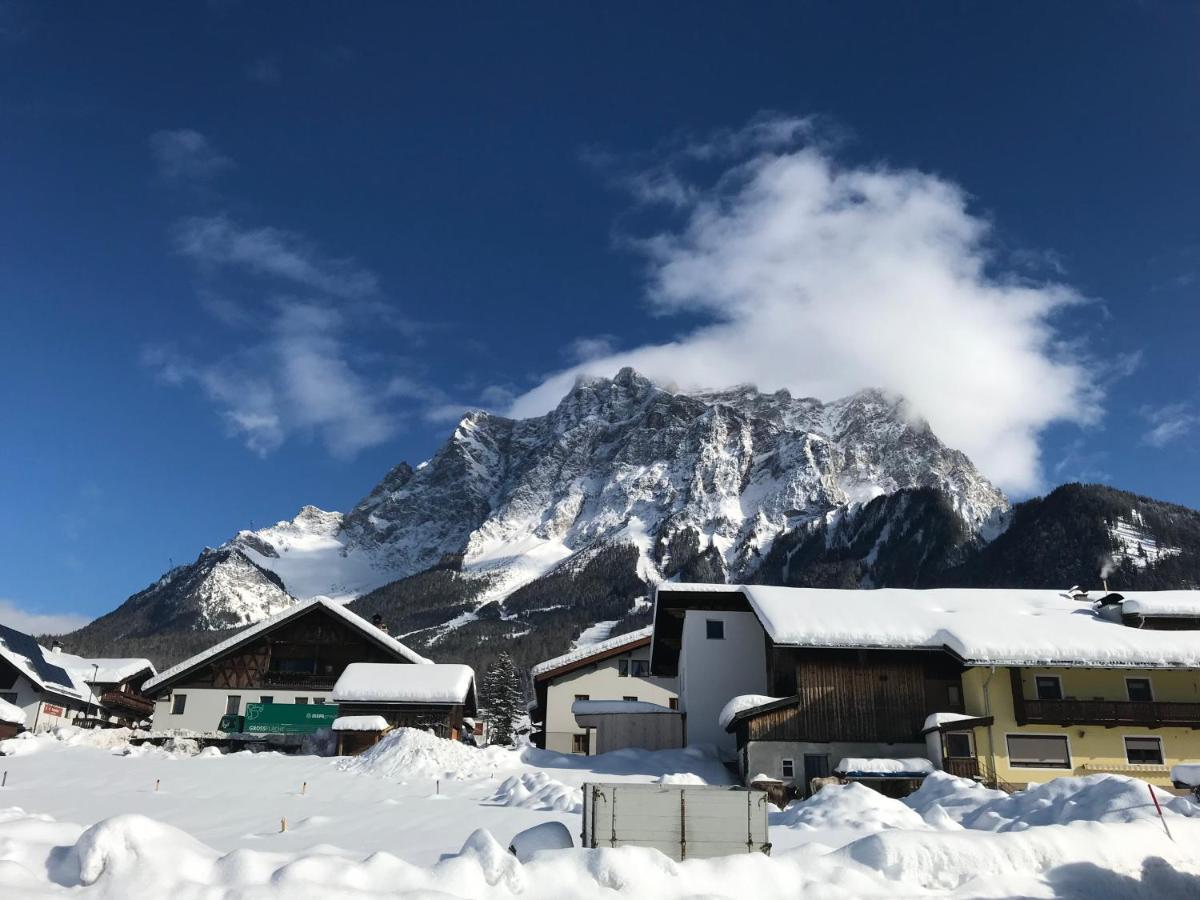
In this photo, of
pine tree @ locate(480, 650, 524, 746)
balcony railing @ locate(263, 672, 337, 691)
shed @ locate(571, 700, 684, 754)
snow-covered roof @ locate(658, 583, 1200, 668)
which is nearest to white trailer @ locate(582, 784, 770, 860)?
snow-covered roof @ locate(658, 583, 1200, 668)

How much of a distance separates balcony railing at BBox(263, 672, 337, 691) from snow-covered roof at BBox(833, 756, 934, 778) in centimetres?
3073

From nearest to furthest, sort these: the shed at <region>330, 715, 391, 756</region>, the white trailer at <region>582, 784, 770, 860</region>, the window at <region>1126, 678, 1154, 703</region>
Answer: the white trailer at <region>582, 784, 770, 860</region> < the window at <region>1126, 678, 1154, 703</region> < the shed at <region>330, 715, 391, 756</region>

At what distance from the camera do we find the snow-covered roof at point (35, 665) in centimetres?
5466


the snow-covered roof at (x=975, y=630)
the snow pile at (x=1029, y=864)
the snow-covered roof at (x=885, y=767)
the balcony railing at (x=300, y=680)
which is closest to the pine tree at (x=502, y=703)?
the balcony railing at (x=300, y=680)

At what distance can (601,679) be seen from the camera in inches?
2074

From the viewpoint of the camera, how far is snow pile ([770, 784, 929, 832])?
19.9m

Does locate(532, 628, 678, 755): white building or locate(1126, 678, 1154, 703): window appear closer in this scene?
locate(1126, 678, 1154, 703): window

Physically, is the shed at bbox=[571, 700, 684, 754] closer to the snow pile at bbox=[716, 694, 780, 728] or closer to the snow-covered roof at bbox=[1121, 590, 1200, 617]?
the snow pile at bbox=[716, 694, 780, 728]

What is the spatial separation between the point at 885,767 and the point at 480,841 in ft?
69.7

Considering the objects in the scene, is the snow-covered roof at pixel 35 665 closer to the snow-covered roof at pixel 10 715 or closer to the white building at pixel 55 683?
the white building at pixel 55 683

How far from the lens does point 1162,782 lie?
A: 32219 mm

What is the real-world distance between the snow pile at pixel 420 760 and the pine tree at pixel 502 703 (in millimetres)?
54525

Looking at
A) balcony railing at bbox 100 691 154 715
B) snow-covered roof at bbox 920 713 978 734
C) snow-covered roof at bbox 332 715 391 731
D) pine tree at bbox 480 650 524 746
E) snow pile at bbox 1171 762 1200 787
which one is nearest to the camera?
snow pile at bbox 1171 762 1200 787

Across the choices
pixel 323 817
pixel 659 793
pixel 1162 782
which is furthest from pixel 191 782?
pixel 1162 782
